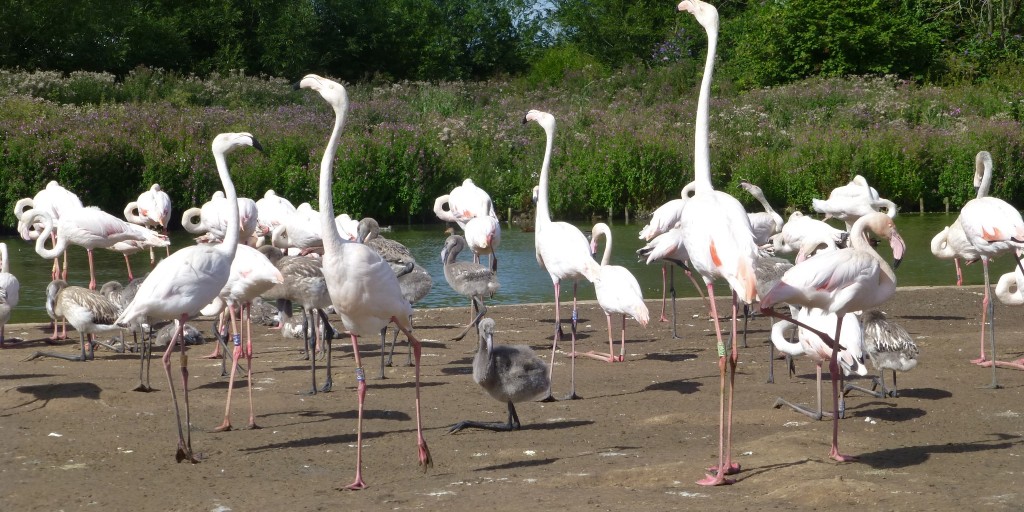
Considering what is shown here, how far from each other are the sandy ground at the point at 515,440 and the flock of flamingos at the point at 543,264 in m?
0.20

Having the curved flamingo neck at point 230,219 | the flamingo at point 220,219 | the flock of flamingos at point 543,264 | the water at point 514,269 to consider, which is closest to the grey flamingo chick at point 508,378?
the flock of flamingos at point 543,264

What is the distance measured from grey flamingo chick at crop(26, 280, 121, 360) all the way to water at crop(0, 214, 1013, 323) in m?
3.06

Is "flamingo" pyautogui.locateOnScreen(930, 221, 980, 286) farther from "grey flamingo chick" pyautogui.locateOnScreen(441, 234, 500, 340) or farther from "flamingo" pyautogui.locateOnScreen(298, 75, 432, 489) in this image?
"flamingo" pyautogui.locateOnScreen(298, 75, 432, 489)

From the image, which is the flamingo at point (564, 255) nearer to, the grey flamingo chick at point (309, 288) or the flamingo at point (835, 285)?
the grey flamingo chick at point (309, 288)

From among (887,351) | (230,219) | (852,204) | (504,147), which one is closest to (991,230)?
(887,351)

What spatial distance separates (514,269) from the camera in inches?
606

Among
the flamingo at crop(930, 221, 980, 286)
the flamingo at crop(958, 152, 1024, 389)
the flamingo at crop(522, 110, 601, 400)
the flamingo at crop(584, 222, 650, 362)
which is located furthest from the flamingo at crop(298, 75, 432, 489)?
the flamingo at crop(930, 221, 980, 286)

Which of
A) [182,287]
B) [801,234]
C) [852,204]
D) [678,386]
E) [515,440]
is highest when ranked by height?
[852,204]

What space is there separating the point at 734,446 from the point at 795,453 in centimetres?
42

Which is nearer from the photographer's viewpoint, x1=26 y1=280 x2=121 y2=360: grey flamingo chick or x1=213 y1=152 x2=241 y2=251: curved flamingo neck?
x1=213 y1=152 x2=241 y2=251: curved flamingo neck

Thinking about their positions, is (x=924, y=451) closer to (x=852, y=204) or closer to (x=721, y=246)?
(x=721, y=246)

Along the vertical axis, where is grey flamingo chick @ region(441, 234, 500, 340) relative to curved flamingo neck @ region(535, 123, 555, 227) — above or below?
below

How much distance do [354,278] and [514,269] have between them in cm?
950

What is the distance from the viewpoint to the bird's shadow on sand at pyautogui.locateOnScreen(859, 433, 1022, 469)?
222 inches
